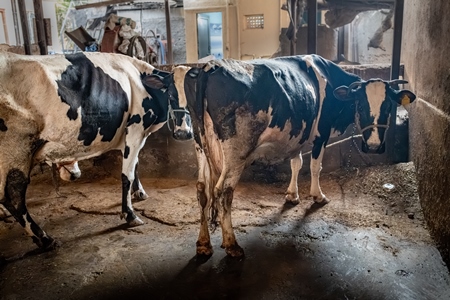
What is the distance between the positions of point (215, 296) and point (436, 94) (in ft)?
10.1

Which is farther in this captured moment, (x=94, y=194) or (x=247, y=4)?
(x=247, y=4)

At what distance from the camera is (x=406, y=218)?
15.1 ft

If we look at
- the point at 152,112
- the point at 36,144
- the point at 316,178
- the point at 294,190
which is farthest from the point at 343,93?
the point at 36,144

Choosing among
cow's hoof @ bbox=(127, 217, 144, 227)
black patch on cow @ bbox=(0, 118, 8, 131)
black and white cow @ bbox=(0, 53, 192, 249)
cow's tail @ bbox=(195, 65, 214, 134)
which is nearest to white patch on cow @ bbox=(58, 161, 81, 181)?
black and white cow @ bbox=(0, 53, 192, 249)

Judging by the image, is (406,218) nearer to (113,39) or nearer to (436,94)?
(436,94)

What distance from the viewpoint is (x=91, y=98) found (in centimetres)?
442

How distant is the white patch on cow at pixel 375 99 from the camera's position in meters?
4.53

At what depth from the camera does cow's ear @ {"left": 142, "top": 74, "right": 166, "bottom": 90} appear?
469cm

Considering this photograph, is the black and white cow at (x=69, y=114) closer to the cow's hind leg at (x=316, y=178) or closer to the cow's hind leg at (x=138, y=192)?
the cow's hind leg at (x=138, y=192)

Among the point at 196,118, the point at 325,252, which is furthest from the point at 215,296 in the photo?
the point at 196,118

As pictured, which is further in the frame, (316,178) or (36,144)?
(316,178)

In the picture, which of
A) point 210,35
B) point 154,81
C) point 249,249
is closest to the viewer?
point 249,249

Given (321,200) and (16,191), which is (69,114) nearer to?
(16,191)

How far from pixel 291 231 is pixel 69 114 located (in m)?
2.81
